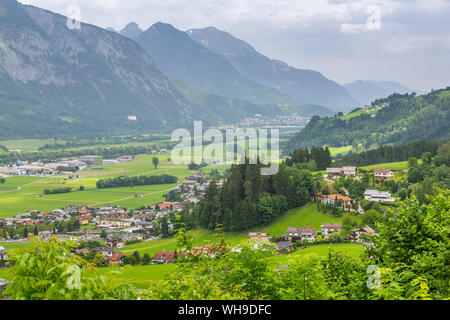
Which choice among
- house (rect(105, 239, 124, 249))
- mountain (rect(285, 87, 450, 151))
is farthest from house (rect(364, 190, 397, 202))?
mountain (rect(285, 87, 450, 151))

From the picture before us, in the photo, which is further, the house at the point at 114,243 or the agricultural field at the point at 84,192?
the agricultural field at the point at 84,192

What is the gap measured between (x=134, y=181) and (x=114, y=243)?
134 feet

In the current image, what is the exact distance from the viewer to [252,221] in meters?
44.0

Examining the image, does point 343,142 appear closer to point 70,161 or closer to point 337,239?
point 70,161

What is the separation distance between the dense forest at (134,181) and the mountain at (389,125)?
52.5 m

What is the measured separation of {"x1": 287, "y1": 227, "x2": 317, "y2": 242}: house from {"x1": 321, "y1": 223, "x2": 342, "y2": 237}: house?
0.89 m

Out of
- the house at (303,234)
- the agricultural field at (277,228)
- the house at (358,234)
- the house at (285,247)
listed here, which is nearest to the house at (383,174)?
the agricultural field at (277,228)

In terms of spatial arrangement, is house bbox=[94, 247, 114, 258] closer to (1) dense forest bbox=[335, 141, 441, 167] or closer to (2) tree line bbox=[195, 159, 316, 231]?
(2) tree line bbox=[195, 159, 316, 231]

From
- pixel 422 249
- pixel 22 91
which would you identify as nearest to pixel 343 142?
pixel 422 249

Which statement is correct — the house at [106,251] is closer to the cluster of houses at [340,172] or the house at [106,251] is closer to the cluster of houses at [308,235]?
the cluster of houses at [308,235]

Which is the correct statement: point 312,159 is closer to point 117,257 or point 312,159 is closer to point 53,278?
point 117,257

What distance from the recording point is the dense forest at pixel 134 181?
269ft

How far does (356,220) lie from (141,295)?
3565 centimetres

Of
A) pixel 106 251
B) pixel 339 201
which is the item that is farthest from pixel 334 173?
pixel 106 251
